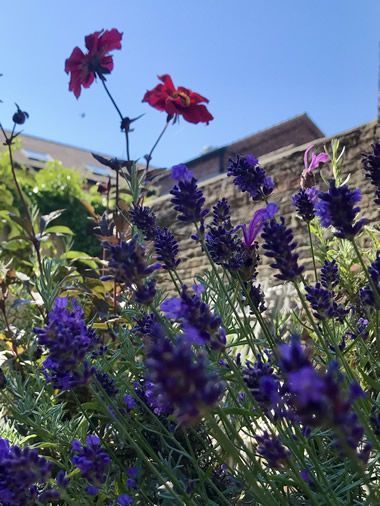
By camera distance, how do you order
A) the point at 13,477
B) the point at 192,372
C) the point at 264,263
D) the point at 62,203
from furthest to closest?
1. the point at 62,203
2. the point at 264,263
3. the point at 13,477
4. the point at 192,372

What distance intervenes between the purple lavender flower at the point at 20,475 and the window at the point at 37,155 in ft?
60.7


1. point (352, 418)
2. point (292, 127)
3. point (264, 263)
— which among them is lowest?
point (264, 263)

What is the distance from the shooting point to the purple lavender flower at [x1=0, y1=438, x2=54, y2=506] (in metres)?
0.76

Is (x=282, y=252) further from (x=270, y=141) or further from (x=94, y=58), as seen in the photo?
(x=270, y=141)

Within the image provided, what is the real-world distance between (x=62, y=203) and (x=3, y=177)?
2.60 m

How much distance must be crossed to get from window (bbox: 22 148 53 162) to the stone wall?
526 inches

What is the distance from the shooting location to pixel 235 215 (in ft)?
18.1

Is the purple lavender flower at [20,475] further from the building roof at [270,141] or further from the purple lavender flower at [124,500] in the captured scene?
the building roof at [270,141]

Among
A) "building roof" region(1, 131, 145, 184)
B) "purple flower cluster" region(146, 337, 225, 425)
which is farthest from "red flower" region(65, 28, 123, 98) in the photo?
"building roof" region(1, 131, 145, 184)

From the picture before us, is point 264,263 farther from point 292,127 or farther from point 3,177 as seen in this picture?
point 292,127

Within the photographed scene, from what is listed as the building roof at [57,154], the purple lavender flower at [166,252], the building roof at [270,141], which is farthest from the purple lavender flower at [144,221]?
the building roof at [57,154]

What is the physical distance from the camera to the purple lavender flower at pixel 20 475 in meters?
0.76

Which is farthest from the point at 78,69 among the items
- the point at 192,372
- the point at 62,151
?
the point at 62,151

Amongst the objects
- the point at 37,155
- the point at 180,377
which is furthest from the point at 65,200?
the point at 37,155
